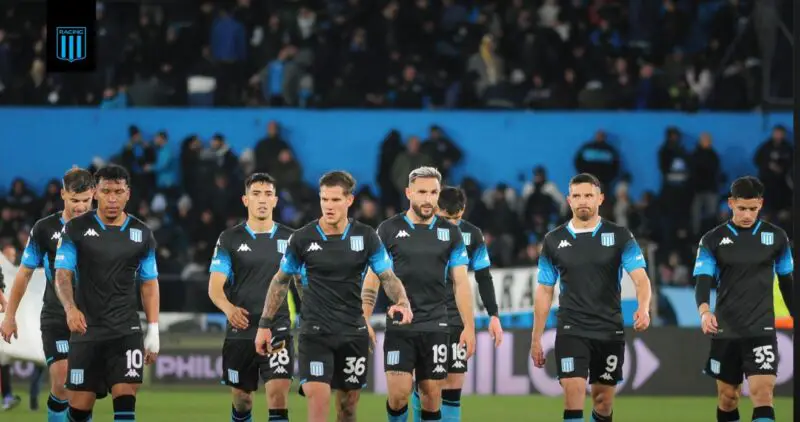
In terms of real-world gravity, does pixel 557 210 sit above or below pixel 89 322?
above

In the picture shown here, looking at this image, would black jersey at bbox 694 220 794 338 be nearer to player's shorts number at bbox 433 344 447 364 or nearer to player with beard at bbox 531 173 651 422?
player with beard at bbox 531 173 651 422

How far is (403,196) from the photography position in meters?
24.1

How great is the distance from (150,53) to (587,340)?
15.8 meters

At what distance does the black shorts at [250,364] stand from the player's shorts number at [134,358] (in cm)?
119

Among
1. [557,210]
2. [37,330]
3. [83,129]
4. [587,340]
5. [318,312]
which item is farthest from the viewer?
[83,129]

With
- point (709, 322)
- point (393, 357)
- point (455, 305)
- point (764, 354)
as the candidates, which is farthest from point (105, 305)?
point (764, 354)

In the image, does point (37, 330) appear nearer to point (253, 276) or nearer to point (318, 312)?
point (253, 276)

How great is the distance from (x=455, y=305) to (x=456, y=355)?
19.0 inches

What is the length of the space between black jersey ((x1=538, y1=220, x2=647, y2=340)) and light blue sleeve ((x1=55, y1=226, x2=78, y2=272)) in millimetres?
3897

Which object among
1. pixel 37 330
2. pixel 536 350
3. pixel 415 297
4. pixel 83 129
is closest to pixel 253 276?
pixel 415 297

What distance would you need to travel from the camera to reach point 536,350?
39.4 feet

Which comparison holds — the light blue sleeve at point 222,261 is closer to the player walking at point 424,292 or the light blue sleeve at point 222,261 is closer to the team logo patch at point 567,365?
the player walking at point 424,292

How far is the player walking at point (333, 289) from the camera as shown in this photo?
1109cm

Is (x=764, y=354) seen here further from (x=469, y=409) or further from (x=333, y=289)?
(x=469, y=409)
